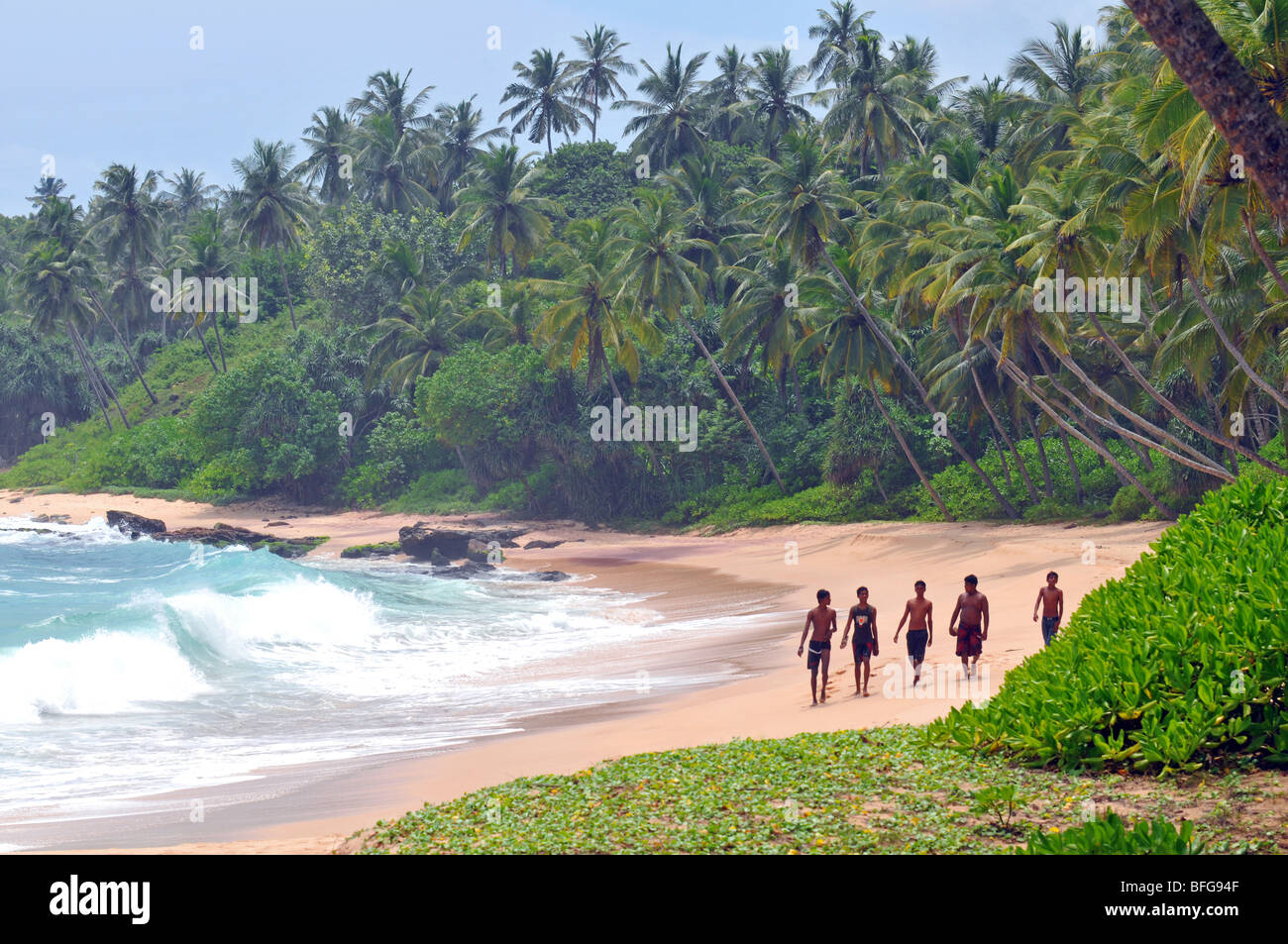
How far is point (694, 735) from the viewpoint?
1215 cm

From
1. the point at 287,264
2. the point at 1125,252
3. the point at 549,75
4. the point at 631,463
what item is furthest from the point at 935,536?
the point at 287,264

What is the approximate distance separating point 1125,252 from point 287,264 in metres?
59.6

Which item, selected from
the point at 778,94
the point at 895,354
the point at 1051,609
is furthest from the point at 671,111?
the point at 1051,609

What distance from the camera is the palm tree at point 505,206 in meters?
51.7

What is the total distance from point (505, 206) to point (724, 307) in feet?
42.2

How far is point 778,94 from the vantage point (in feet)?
185

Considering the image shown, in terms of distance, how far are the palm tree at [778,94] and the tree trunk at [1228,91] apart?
166ft

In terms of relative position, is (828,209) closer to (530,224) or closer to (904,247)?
(904,247)

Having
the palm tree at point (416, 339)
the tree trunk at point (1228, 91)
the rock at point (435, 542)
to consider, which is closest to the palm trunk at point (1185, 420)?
the tree trunk at point (1228, 91)

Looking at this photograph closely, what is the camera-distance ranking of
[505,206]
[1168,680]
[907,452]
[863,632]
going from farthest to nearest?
[505,206]
[907,452]
[863,632]
[1168,680]

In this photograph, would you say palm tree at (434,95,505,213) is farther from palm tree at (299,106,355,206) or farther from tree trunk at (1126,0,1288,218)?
tree trunk at (1126,0,1288,218)

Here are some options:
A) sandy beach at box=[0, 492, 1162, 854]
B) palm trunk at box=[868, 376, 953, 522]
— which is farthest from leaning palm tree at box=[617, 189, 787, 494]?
sandy beach at box=[0, 492, 1162, 854]

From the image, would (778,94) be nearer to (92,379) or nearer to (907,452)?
(907,452)

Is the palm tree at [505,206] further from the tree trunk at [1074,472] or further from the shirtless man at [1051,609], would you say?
the shirtless man at [1051,609]
